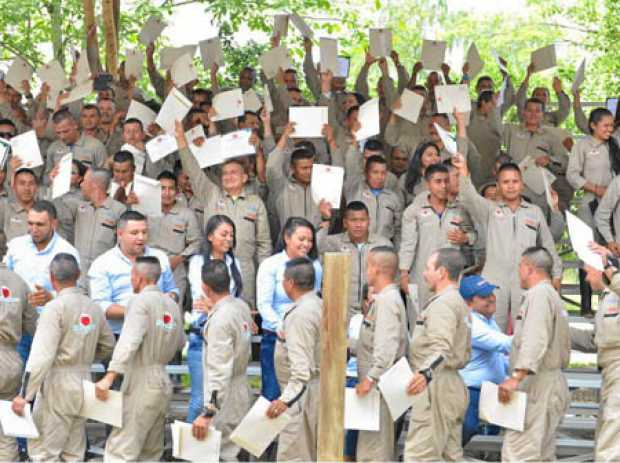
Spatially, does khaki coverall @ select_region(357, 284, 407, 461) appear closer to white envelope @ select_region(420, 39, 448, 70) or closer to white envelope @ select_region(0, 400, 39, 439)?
white envelope @ select_region(0, 400, 39, 439)

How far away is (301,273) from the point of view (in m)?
8.28

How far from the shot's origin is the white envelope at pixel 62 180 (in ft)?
32.2

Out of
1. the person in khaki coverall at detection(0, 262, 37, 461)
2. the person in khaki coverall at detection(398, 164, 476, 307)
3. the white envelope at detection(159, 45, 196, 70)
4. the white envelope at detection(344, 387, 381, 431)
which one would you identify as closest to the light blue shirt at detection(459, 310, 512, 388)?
the white envelope at detection(344, 387, 381, 431)

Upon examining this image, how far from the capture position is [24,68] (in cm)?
1314

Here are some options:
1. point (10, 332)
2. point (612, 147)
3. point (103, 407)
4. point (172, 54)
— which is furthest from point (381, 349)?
point (172, 54)

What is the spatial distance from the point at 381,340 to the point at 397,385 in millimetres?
322

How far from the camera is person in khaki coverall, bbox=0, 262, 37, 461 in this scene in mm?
8797

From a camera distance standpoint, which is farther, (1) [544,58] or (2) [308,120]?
(1) [544,58]

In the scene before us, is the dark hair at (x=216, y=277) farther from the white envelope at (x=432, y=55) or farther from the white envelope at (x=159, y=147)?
the white envelope at (x=432, y=55)

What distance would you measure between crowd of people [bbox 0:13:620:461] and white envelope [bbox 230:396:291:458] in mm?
69

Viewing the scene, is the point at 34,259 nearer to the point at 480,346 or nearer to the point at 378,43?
the point at 480,346

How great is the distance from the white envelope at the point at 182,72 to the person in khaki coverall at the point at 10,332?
10.9 ft

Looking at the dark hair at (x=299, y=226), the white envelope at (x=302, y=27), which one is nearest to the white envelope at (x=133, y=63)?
the white envelope at (x=302, y=27)

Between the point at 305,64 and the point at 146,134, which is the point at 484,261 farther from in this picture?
the point at 305,64
